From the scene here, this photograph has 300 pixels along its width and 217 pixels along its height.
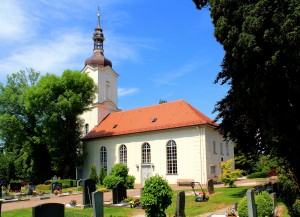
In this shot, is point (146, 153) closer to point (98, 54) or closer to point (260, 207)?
point (98, 54)

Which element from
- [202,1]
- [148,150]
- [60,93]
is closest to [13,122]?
[60,93]

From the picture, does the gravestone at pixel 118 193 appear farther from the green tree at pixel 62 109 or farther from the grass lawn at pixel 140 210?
the green tree at pixel 62 109

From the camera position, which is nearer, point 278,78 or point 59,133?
point 278,78

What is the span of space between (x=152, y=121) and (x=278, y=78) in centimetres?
2120

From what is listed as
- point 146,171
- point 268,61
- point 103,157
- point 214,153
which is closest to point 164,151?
point 146,171

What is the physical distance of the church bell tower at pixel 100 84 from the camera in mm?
41969

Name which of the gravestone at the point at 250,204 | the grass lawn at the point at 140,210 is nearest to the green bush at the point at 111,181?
the grass lawn at the point at 140,210

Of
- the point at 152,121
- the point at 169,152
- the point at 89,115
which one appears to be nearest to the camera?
the point at 169,152

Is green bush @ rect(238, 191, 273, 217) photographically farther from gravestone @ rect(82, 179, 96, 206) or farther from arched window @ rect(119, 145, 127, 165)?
arched window @ rect(119, 145, 127, 165)

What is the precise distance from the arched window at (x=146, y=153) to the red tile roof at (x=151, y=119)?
5.38 ft

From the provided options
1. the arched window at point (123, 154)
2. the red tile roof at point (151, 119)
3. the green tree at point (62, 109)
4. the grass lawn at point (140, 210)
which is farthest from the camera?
the green tree at point (62, 109)

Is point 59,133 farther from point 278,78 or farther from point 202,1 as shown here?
point 278,78

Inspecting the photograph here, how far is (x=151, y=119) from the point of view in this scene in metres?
35.2

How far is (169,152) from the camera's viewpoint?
106 ft
